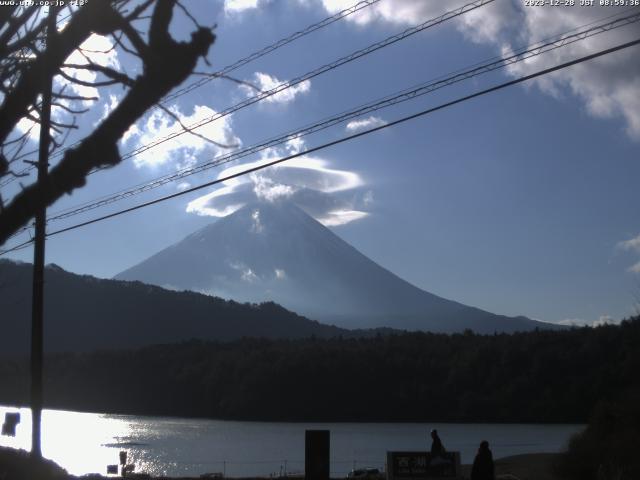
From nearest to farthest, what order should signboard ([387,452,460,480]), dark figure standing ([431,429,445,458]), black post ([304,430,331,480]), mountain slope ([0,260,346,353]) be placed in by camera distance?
black post ([304,430,331,480]) < dark figure standing ([431,429,445,458]) < signboard ([387,452,460,480]) < mountain slope ([0,260,346,353])

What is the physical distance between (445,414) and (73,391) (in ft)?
138

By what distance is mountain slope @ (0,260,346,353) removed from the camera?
12544cm

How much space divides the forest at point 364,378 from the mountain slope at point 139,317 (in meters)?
19.6

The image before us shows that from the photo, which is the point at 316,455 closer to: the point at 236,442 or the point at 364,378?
the point at 236,442

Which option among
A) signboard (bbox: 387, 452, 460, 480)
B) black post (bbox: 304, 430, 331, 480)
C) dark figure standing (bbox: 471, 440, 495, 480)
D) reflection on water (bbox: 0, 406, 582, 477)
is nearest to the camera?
black post (bbox: 304, 430, 331, 480)

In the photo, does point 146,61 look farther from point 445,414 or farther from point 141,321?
point 141,321

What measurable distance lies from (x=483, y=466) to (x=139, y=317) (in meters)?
129

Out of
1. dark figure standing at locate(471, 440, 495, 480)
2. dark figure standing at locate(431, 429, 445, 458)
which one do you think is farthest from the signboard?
dark figure standing at locate(471, 440, 495, 480)

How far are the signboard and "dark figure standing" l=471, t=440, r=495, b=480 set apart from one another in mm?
2689

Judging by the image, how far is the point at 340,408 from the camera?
88312 millimetres

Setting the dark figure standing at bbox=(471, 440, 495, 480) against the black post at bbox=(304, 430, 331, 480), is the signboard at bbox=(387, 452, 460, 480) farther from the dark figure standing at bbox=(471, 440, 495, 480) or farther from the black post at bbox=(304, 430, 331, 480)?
the black post at bbox=(304, 430, 331, 480)

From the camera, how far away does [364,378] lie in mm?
89750

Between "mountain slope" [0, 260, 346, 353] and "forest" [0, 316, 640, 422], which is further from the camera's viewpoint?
"mountain slope" [0, 260, 346, 353]

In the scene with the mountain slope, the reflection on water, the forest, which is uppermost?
the mountain slope
